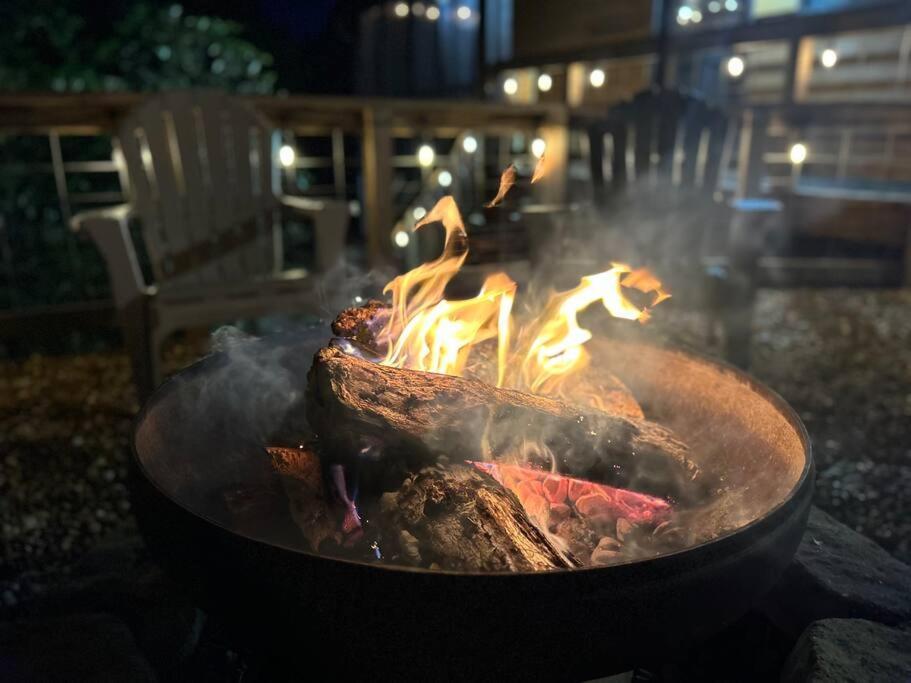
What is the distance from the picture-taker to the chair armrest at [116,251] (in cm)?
254

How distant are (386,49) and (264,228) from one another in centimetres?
782

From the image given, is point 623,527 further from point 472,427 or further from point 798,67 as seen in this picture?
point 798,67

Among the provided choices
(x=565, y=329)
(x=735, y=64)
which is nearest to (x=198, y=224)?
(x=565, y=329)

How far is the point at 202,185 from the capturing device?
10.6ft

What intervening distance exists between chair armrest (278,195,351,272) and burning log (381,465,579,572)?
1.99 m

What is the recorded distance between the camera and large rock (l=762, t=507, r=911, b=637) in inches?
53.9

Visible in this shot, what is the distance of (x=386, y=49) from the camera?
10.2 metres

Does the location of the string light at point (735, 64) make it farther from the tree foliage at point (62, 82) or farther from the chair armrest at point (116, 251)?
the chair armrest at point (116, 251)

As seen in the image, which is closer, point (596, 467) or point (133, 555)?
point (596, 467)

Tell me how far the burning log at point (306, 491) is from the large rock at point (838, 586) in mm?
1018

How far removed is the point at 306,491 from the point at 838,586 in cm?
115

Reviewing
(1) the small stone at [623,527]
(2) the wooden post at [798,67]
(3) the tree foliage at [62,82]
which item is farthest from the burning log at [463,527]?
(2) the wooden post at [798,67]

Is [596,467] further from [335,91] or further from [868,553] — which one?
[335,91]

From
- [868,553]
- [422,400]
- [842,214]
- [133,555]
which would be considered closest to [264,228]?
[133,555]
